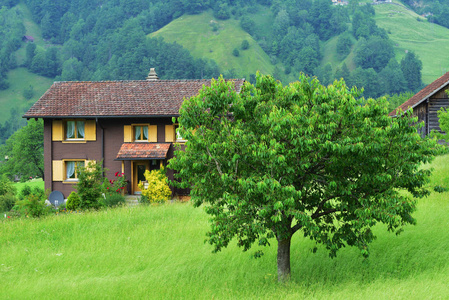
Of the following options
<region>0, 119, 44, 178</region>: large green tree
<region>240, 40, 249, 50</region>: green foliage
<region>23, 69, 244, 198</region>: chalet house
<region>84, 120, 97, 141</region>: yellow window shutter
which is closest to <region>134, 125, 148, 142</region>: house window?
<region>23, 69, 244, 198</region>: chalet house

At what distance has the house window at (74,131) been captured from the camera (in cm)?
3381

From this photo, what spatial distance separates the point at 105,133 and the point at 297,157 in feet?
77.0

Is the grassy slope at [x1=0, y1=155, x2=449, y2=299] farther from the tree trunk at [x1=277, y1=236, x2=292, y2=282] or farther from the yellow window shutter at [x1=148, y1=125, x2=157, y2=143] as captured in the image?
the yellow window shutter at [x1=148, y1=125, x2=157, y2=143]

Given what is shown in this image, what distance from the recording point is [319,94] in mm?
12172

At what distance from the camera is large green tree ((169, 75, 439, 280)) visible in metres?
11.7

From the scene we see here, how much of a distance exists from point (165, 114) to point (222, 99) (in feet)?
64.0

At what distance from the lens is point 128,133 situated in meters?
33.4

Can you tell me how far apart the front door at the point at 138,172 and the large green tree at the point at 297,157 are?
67.4 ft

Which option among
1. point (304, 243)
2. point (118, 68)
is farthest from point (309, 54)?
point (304, 243)

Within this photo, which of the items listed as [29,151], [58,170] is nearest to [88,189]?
[58,170]

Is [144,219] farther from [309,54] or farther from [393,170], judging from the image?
[309,54]

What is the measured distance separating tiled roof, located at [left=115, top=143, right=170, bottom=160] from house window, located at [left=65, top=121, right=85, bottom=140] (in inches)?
127

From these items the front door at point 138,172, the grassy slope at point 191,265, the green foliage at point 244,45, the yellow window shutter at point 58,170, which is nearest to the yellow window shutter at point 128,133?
the front door at point 138,172

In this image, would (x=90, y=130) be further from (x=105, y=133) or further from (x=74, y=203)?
(x=74, y=203)
